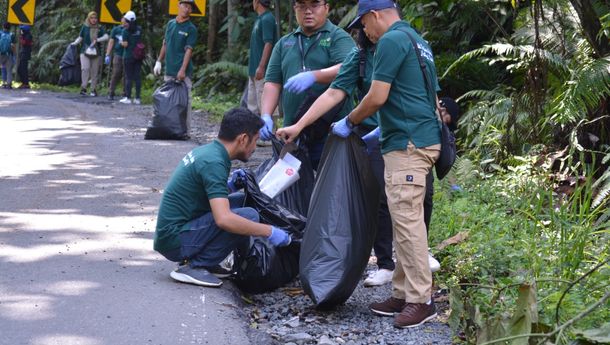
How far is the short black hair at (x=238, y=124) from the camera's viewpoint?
5.77 m

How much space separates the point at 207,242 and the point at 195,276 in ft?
0.72

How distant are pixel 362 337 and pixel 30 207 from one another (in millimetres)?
3893

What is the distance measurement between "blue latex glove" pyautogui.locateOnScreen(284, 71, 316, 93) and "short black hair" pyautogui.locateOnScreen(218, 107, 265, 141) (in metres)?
0.78

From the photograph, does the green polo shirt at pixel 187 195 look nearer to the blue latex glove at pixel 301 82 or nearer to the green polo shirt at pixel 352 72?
the green polo shirt at pixel 352 72

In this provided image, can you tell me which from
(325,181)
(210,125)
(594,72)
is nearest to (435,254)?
(325,181)

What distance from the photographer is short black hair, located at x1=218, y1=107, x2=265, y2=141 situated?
577cm

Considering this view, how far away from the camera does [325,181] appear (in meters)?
5.48

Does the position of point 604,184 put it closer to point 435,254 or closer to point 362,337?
point 435,254

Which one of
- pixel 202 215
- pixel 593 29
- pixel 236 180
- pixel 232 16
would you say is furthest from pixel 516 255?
pixel 232 16

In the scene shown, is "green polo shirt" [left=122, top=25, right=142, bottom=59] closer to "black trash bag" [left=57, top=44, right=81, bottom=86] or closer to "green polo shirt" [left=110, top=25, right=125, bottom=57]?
"green polo shirt" [left=110, top=25, right=125, bottom=57]

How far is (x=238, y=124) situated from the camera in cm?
577

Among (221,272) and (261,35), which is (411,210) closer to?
(221,272)

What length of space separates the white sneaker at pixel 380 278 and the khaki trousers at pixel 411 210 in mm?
877

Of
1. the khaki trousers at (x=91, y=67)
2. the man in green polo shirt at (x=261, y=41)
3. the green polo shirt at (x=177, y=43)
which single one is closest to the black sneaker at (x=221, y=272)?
the man in green polo shirt at (x=261, y=41)
